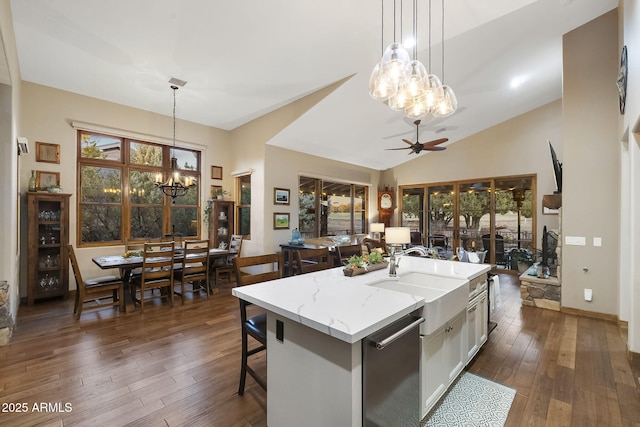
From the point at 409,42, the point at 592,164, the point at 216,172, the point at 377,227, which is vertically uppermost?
the point at 409,42

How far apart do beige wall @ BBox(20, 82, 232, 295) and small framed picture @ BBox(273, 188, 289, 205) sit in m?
2.25

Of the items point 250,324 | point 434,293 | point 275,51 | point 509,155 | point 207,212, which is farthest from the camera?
point 509,155

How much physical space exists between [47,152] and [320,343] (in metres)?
5.66

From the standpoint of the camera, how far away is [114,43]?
11.3 feet

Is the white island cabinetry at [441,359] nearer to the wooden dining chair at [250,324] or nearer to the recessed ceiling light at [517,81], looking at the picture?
the wooden dining chair at [250,324]

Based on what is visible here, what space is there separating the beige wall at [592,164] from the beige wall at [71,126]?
20.7ft

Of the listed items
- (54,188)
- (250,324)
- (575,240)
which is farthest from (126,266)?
(575,240)

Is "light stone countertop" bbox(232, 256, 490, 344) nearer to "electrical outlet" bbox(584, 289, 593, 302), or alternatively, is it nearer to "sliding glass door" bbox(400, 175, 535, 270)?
"electrical outlet" bbox(584, 289, 593, 302)

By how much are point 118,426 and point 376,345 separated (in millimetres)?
1857

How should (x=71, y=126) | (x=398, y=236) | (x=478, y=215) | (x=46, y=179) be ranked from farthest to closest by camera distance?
(x=478, y=215) < (x=71, y=126) < (x=46, y=179) < (x=398, y=236)

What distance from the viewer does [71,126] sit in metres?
4.83

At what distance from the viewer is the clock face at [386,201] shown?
873cm

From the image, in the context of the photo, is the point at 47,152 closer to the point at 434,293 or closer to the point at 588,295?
the point at 434,293

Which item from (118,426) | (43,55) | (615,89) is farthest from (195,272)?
(615,89)
